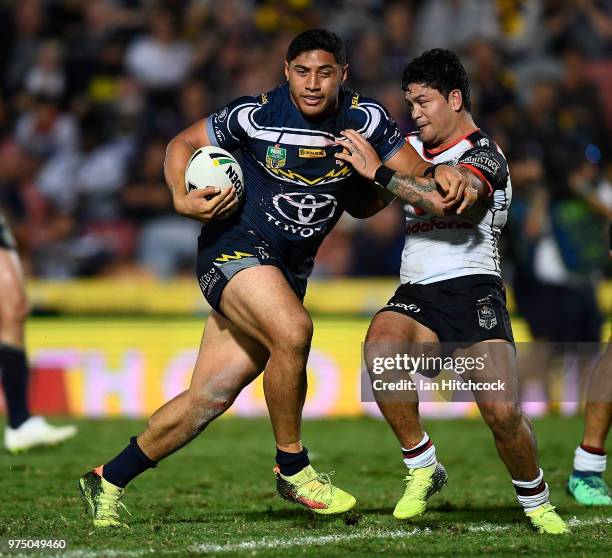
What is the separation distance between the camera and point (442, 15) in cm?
1466

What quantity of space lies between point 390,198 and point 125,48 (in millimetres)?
9848

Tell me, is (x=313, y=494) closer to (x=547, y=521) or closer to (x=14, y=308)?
(x=547, y=521)

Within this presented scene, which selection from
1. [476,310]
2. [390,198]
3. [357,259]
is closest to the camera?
[476,310]

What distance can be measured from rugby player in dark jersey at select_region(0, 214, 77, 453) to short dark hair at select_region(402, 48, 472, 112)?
4.16 m

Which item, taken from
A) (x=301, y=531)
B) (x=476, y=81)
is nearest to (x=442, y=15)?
(x=476, y=81)

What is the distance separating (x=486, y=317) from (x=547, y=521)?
1.06m

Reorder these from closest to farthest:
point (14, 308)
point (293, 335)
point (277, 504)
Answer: point (293, 335) → point (277, 504) → point (14, 308)

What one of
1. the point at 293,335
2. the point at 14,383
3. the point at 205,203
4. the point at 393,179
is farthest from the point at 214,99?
the point at 293,335

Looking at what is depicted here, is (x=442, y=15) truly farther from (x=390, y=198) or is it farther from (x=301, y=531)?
(x=301, y=531)

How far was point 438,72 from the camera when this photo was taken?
231 inches

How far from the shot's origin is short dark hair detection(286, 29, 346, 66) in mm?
5723

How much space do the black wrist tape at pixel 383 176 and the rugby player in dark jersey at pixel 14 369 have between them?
4.16 m

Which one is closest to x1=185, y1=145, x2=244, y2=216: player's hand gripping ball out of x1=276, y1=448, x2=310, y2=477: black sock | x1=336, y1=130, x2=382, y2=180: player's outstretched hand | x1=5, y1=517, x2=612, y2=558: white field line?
x1=336, y1=130, x2=382, y2=180: player's outstretched hand

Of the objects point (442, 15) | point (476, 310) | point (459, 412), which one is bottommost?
point (459, 412)
